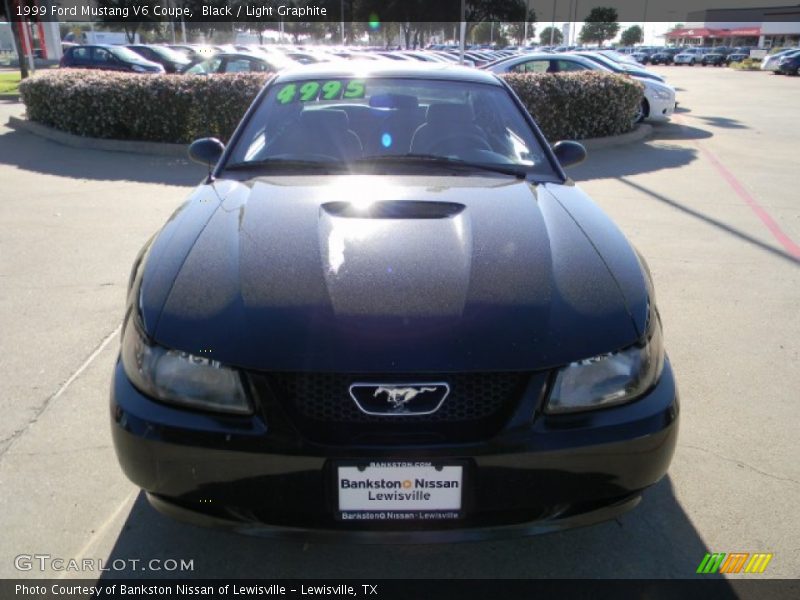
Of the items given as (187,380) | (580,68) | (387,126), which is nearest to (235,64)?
(580,68)

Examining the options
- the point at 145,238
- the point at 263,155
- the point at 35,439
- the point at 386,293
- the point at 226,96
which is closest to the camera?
the point at 386,293

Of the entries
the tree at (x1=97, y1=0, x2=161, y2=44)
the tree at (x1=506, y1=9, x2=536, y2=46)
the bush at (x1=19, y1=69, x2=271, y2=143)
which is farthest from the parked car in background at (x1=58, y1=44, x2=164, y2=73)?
the tree at (x1=506, y1=9, x2=536, y2=46)

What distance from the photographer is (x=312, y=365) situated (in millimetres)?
1897

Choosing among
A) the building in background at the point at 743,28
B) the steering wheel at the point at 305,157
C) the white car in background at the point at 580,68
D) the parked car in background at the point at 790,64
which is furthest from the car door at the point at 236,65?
the building in background at the point at 743,28

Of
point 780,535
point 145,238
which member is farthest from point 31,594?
point 145,238

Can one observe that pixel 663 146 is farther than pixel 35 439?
Yes

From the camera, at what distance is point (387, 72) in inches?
151

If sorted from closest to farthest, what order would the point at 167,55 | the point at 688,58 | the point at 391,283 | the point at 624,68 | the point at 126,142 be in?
the point at 391,283 → the point at 126,142 → the point at 624,68 → the point at 167,55 → the point at 688,58

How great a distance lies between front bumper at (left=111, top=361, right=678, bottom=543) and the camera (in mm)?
1907

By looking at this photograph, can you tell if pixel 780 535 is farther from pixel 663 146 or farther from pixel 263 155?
pixel 663 146

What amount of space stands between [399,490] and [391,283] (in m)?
0.63

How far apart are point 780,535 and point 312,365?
1.89 meters

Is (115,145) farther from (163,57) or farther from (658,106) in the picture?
(163,57)

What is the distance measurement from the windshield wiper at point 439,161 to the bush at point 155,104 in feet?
24.2
